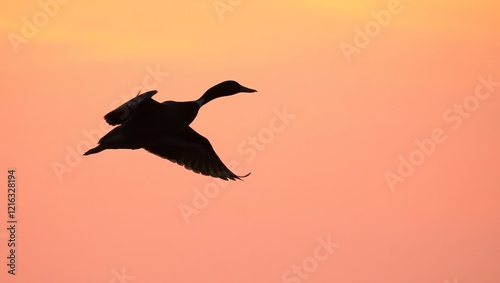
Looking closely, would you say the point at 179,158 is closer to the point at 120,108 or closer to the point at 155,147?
the point at 155,147

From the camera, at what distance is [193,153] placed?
20547 millimetres

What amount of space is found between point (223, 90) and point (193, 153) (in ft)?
7.39

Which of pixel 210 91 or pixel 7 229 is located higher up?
pixel 7 229

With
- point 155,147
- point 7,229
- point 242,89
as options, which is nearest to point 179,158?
point 155,147

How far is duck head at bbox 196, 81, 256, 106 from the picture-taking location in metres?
18.4

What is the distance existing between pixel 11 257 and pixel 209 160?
4.52m

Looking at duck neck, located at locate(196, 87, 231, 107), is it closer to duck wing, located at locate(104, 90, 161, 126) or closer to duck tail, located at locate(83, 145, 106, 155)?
duck wing, located at locate(104, 90, 161, 126)

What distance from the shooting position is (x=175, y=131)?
1797 centimetres

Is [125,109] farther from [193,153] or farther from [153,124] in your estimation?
[193,153]

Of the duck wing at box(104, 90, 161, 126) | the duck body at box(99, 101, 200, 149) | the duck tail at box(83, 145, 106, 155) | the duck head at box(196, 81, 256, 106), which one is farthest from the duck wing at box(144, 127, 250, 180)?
the duck wing at box(104, 90, 161, 126)

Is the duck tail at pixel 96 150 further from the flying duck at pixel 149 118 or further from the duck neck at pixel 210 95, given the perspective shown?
the duck neck at pixel 210 95

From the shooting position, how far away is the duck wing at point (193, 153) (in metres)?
20.3

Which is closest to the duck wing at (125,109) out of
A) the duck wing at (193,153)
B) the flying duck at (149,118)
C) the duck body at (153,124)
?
the flying duck at (149,118)

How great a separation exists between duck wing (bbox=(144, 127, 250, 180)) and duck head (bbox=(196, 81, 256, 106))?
1.80 m
